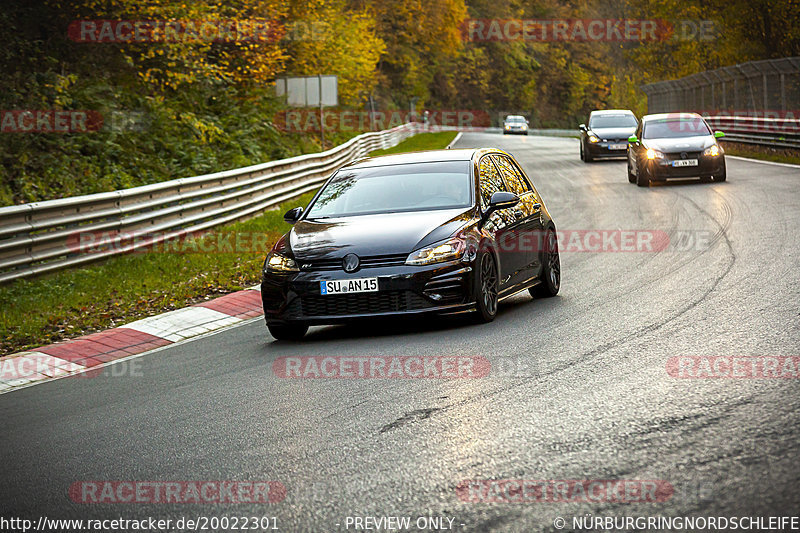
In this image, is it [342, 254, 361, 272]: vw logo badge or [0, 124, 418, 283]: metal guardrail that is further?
[0, 124, 418, 283]: metal guardrail

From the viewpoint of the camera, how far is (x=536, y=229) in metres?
10.7

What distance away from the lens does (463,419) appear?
5852 mm

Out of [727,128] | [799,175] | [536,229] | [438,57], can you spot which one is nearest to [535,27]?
[438,57]

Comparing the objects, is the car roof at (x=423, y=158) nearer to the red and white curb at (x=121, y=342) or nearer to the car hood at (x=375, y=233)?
the car hood at (x=375, y=233)

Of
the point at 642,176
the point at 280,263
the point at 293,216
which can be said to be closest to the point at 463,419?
the point at 280,263

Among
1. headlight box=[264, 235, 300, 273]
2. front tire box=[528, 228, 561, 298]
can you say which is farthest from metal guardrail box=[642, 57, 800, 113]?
headlight box=[264, 235, 300, 273]

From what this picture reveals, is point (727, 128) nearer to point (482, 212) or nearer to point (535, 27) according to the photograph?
point (482, 212)

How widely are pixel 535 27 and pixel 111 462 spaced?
12695 centimetres

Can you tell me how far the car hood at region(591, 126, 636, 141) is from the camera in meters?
34.1

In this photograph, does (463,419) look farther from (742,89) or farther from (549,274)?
(742,89)

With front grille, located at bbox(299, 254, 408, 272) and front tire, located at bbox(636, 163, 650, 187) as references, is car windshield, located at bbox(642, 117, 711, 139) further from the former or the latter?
front grille, located at bbox(299, 254, 408, 272)

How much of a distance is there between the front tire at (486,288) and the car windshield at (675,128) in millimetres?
16370

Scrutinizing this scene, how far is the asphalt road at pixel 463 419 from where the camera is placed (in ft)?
14.9

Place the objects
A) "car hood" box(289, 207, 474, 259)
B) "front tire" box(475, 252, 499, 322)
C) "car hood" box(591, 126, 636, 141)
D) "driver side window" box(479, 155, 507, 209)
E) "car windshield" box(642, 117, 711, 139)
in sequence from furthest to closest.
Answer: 1. "car hood" box(591, 126, 636, 141)
2. "car windshield" box(642, 117, 711, 139)
3. "driver side window" box(479, 155, 507, 209)
4. "front tire" box(475, 252, 499, 322)
5. "car hood" box(289, 207, 474, 259)
